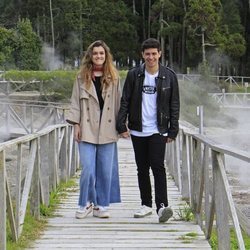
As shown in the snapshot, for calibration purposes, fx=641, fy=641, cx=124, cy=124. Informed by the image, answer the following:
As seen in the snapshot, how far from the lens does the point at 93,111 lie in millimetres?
5504

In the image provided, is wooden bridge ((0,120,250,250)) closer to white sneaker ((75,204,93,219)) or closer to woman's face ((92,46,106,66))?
white sneaker ((75,204,93,219))

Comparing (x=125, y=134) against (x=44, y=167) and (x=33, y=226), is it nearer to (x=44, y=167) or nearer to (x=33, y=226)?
(x=33, y=226)

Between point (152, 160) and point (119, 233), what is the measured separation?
2.25ft

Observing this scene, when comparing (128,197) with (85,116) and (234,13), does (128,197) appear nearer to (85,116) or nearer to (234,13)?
(85,116)

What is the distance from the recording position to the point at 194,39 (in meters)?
36.9

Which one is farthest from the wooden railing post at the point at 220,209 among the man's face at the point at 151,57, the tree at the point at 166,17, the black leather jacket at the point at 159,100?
the tree at the point at 166,17

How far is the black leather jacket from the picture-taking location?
5.30 metres

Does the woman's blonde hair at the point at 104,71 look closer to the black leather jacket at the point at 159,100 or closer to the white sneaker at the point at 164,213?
the black leather jacket at the point at 159,100

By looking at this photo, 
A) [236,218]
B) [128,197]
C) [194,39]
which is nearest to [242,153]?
[236,218]

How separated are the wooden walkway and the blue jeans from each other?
7.8 inches

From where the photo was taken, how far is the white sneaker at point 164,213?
215 inches

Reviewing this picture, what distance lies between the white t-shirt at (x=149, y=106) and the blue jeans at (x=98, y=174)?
0.42 meters

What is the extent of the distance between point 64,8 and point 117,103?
137ft

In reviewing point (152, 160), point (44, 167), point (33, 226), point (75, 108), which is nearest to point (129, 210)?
point (44, 167)
